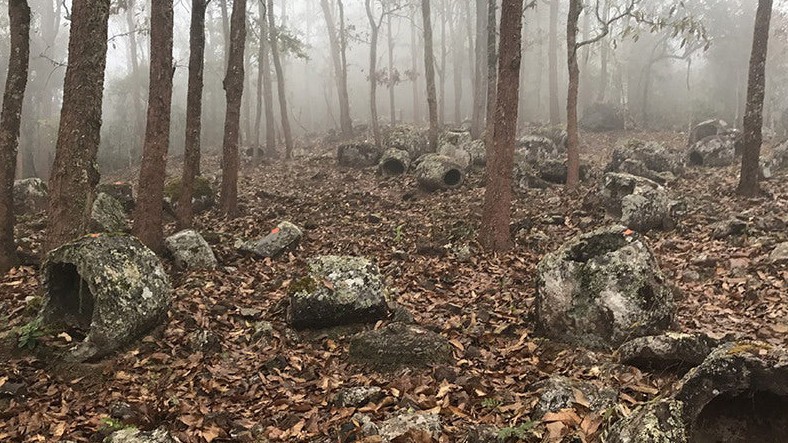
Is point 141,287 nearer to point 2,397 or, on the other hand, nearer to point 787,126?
point 2,397

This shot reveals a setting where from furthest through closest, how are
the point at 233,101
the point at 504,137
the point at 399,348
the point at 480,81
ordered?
the point at 480,81 → the point at 233,101 → the point at 504,137 → the point at 399,348

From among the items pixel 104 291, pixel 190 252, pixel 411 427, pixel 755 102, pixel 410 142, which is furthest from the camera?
pixel 410 142

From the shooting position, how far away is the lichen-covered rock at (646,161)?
600 inches

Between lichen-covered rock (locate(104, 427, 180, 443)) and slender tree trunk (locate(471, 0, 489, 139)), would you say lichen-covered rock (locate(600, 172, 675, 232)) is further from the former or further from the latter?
slender tree trunk (locate(471, 0, 489, 139))

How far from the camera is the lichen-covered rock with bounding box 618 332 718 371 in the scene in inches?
188

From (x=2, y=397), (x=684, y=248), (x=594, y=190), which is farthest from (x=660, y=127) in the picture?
(x=2, y=397)

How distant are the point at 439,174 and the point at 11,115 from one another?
9.75 metres

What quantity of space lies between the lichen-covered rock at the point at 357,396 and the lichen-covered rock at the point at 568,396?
1.50 m

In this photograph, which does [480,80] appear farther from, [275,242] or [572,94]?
[275,242]

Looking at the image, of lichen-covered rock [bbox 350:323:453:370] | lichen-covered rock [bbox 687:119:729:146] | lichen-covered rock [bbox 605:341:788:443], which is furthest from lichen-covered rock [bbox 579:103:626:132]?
lichen-covered rock [bbox 605:341:788:443]

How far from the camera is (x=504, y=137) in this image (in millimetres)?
9516

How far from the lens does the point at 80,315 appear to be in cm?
623

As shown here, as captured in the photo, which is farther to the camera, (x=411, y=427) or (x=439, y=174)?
(x=439, y=174)

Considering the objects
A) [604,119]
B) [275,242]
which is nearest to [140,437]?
[275,242]
